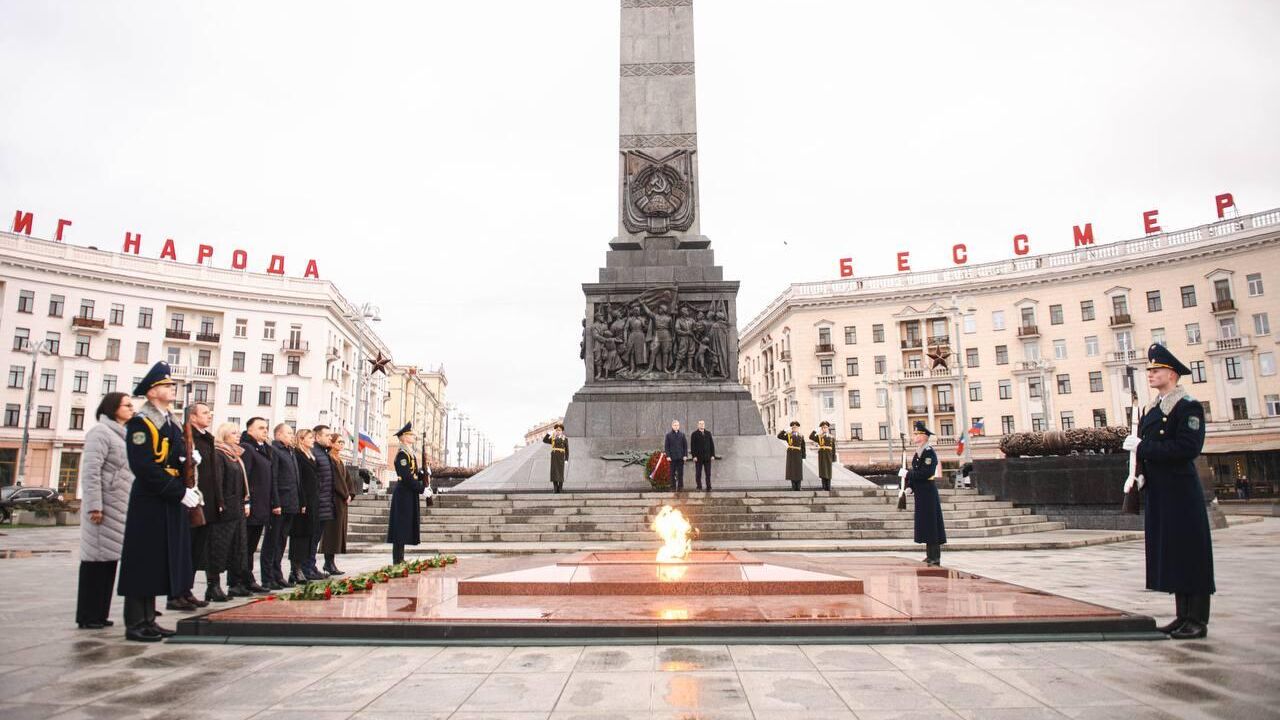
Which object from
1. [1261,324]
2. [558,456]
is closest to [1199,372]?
[1261,324]

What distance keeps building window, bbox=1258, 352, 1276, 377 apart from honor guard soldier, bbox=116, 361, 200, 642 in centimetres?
5603

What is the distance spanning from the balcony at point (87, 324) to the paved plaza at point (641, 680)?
53910mm

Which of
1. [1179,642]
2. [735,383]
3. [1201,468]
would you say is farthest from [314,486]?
[1201,468]

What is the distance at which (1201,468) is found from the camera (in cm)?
1844

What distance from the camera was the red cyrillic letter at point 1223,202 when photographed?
47.7 metres

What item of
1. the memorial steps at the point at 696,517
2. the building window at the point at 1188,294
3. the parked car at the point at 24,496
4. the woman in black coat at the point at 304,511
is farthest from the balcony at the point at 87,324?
the building window at the point at 1188,294

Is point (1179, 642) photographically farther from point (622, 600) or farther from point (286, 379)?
point (286, 379)

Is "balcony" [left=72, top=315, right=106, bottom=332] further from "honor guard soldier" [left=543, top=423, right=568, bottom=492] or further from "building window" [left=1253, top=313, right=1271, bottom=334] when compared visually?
"building window" [left=1253, top=313, right=1271, bottom=334]

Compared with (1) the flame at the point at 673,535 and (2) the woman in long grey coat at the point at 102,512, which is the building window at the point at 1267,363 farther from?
(2) the woman in long grey coat at the point at 102,512

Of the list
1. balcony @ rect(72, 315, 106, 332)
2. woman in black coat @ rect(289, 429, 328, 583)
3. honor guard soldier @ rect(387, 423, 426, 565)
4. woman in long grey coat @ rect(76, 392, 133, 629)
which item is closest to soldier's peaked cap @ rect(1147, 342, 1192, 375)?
honor guard soldier @ rect(387, 423, 426, 565)

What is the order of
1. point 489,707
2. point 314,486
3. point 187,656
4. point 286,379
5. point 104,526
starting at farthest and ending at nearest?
1. point 286,379
2. point 314,486
3. point 104,526
4. point 187,656
5. point 489,707

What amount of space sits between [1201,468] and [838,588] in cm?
1650

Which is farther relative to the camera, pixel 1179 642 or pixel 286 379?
pixel 286 379

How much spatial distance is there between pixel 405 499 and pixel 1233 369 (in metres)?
53.1
